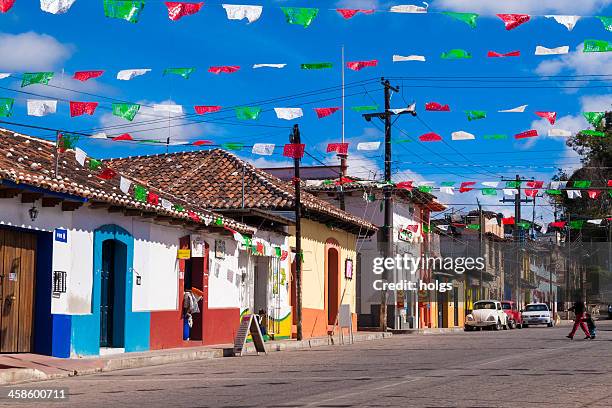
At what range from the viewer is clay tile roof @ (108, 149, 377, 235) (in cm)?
3203

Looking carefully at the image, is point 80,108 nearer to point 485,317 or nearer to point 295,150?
point 295,150

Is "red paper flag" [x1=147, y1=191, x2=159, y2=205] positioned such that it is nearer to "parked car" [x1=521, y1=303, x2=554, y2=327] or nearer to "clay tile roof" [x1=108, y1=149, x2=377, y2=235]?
"clay tile roof" [x1=108, y1=149, x2=377, y2=235]

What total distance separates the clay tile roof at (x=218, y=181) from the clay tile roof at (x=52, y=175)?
644 centimetres

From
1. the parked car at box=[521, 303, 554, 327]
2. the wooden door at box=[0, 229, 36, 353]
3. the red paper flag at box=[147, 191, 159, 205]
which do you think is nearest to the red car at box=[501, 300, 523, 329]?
the parked car at box=[521, 303, 554, 327]

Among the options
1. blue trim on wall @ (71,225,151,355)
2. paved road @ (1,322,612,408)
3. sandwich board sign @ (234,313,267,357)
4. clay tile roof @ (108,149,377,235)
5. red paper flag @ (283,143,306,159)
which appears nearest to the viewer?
paved road @ (1,322,612,408)

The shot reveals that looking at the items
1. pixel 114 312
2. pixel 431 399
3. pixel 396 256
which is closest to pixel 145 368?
pixel 114 312

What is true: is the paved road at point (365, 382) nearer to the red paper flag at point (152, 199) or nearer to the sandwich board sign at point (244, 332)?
the sandwich board sign at point (244, 332)

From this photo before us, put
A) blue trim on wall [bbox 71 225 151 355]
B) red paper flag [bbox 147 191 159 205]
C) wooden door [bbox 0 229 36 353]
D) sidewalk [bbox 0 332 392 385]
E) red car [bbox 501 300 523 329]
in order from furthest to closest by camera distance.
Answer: red car [bbox 501 300 523 329] < red paper flag [bbox 147 191 159 205] < blue trim on wall [bbox 71 225 151 355] < wooden door [bbox 0 229 36 353] < sidewalk [bbox 0 332 392 385]

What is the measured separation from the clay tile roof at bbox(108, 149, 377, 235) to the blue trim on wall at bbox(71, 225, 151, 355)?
8.05m

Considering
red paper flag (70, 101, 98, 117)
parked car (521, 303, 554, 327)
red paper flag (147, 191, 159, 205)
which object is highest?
red paper flag (70, 101, 98, 117)

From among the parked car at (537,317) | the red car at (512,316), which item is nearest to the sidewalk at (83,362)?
the red car at (512,316)

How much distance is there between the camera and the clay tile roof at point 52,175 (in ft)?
Answer: 59.9

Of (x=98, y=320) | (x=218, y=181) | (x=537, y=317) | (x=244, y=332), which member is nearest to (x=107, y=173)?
(x=98, y=320)

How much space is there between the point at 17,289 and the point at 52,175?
100 inches
